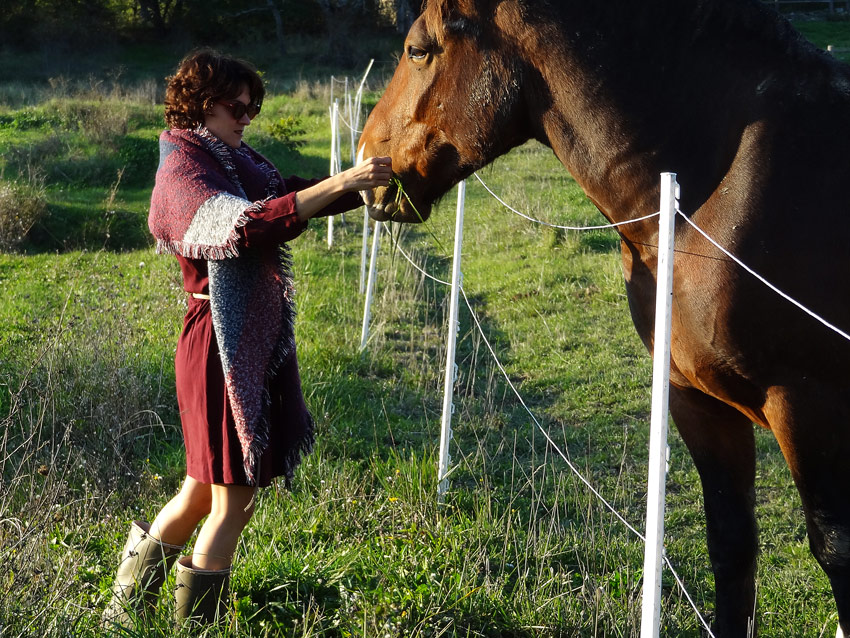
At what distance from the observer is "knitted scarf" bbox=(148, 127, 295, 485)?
252 centimetres

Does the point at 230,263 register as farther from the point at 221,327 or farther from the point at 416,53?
the point at 416,53

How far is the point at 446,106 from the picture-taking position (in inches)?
105

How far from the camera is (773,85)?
91.9 inches

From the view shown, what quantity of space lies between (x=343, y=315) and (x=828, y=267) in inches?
183

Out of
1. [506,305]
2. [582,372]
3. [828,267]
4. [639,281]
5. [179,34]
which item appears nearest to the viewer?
[828,267]

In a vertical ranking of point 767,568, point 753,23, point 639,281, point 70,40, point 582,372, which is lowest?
point 767,568

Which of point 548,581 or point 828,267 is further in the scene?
point 548,581

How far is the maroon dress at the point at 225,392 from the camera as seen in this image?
8.18ft

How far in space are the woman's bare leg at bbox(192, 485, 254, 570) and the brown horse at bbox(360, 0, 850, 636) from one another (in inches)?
48.3

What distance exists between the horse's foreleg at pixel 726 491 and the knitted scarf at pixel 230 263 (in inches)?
53.9

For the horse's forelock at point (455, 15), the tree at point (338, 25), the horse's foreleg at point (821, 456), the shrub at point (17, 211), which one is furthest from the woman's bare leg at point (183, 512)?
the tree at point (338, 25)

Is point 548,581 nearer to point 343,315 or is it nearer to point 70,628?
point 70,628

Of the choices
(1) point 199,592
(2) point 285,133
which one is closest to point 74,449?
(1) point 199,592

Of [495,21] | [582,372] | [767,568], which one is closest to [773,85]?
[495,21]
